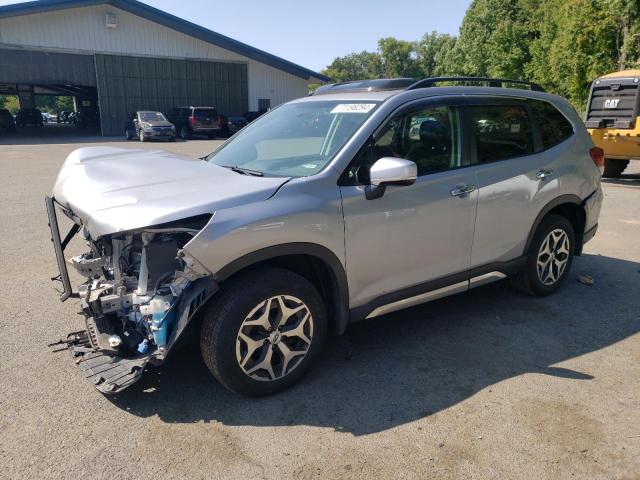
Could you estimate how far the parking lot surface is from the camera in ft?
8.52

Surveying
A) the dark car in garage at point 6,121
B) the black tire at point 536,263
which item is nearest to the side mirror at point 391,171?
the black tire at point 536,263

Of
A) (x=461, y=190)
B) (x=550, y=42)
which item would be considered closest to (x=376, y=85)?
(x=461, y=190)

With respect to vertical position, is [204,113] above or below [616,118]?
below

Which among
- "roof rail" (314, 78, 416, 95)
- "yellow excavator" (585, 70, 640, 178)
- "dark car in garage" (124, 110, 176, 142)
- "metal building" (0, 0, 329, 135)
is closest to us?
"roof rail" (314, 78, 416, 95)

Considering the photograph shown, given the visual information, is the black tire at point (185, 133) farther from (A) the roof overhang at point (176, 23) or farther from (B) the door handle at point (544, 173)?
(B) the door handle at point (544, 173)

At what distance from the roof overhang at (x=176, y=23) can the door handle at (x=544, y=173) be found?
29.3m

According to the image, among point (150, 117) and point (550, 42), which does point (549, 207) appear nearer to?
point (150, 117)

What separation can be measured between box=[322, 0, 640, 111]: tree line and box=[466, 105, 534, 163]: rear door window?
63.4 ft

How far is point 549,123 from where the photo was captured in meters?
4.55

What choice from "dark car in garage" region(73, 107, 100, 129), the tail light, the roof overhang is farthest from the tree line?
"dark car in garage" region(73, 107, 100, 129)

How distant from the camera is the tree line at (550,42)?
22125mm

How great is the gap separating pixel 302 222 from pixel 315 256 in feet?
0.80

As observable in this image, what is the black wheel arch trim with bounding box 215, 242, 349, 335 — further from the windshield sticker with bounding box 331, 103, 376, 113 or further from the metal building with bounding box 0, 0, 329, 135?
the metal building with bounding box 0, 0, 329, 135

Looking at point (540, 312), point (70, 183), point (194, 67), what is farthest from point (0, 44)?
point (540, 312)
